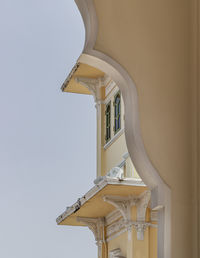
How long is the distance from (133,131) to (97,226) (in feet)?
36.2

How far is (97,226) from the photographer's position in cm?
1450

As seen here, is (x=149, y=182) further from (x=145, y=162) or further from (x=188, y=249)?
(x=188, y=249)

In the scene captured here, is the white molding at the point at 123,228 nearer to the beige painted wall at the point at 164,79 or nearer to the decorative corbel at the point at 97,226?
the decorative corbel at the point at 97,226

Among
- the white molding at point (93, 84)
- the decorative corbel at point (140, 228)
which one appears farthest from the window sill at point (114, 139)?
the decorative corbel at point (140, 228)

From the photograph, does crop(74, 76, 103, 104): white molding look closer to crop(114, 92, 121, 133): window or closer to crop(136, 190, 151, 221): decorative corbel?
crop(114, 92, 121, 133): window

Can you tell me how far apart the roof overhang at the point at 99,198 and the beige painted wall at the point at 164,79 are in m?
7.54

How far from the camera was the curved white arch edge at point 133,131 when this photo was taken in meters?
3.54

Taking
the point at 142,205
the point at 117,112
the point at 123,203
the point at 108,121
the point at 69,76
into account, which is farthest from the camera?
the point at 108,121

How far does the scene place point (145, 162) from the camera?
3.61 meters

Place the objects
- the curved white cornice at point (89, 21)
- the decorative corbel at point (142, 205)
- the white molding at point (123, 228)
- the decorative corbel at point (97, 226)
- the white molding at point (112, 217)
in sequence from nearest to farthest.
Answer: the curved white cornice at point (89, 21)
the decorative corbel at point (142, 205)
the white molding at point (123, 228)
the white molding at point (112, 217)
the decorative corbel at point (97, 226)

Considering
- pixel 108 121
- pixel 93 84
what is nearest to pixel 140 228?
pixel 108 121

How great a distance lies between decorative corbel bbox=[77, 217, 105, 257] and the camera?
14.3m

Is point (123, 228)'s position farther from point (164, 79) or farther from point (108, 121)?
point (164, 79)

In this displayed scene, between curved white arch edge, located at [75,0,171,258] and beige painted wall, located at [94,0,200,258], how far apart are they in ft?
0.10
